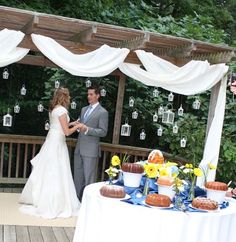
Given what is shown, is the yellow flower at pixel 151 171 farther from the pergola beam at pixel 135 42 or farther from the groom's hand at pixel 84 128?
the groom's hand at pixel 84 128

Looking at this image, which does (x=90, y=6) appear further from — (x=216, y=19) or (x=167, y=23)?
(x=216, y=19)

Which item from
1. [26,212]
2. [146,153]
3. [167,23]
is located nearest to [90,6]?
[167,23]

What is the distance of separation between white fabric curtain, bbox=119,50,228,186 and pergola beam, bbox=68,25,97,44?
1.81 feet

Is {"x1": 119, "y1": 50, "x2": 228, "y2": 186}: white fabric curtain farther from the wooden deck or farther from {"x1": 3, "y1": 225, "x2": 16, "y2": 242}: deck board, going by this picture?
{"x1": 3, "y1": 225, "x2": 16, "y2": 242}: deck board

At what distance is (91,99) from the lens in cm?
544

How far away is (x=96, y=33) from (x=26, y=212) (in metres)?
2.25

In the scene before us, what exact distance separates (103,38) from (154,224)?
8.85 ft

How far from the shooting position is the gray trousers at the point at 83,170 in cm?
543

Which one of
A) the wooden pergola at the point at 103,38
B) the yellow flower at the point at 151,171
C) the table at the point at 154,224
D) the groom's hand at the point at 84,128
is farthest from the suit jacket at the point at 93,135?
the table at the point at 154,224

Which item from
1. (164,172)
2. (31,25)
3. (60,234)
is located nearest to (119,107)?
(31,25)

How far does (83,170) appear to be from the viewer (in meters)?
5.58

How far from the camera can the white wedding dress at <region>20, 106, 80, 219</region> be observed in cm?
502

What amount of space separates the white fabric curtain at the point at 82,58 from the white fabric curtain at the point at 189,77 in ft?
1.06

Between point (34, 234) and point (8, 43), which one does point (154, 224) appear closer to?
point (34, 234)
